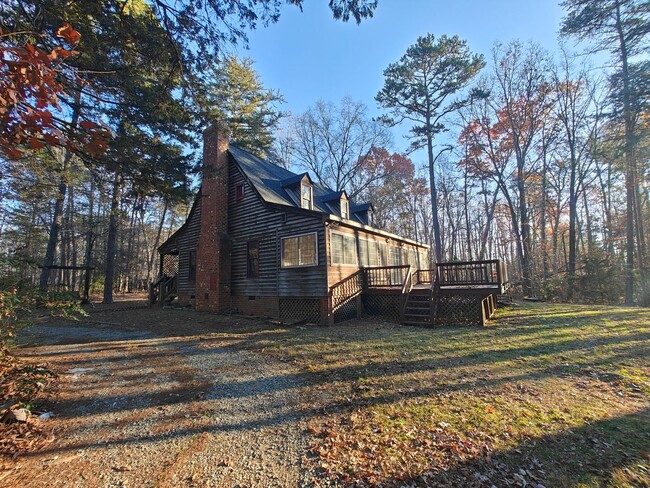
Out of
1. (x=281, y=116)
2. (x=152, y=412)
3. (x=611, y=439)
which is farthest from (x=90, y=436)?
(x=281, y=116)

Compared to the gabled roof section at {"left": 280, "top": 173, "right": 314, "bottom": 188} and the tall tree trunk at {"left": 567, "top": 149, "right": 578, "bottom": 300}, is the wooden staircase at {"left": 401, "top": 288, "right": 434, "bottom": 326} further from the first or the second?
the tall tree trunk at {"left": 567, "top": 149, "right": 578, "bottom": 300}

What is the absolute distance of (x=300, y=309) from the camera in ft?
38.2

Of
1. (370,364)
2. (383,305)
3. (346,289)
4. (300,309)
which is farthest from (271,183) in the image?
(370,364)

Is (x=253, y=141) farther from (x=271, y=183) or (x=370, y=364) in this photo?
(x=370, y=364)

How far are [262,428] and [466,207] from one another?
31.9 m

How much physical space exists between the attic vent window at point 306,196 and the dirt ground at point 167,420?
8.56 meters

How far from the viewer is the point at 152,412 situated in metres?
3.87

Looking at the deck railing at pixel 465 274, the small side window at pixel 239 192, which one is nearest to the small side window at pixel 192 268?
the small side window at pixel 239 192

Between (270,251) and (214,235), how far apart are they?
3.08 meters

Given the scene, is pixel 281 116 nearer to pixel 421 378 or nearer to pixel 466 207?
pixel 466 207

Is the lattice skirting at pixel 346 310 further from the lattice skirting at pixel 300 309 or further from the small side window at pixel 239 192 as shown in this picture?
the small side window at pixel 239 192

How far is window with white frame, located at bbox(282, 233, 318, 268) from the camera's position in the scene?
11.3 metres

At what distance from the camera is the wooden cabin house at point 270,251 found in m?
11.2

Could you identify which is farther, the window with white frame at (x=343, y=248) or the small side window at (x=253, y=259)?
the small side window at (x=253, y=259)
